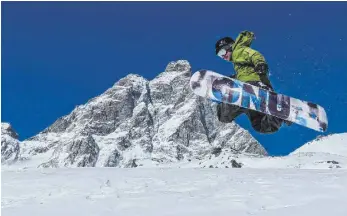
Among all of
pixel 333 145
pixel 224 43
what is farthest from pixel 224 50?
pixel 333 145

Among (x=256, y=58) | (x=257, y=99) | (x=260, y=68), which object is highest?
(x=256, y=58)

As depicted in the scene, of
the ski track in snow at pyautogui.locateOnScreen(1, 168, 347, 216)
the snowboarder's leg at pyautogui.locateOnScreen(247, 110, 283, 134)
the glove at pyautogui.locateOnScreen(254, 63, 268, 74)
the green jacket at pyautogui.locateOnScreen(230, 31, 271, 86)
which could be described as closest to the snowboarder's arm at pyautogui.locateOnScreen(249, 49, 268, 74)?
the glove at pyautogui.locateOnScreen(254, 63, 268, 74)

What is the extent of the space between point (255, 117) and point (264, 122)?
0.93 feet

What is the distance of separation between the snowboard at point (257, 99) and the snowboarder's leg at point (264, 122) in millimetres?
134

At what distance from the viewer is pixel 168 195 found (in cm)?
1397

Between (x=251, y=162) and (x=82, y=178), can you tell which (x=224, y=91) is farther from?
(x=251, y=162)

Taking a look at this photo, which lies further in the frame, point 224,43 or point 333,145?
point 333,145

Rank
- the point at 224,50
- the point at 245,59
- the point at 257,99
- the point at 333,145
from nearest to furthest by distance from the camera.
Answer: the point at 245,59
the point at 257,99
the point at 224,50
the point at 333,145

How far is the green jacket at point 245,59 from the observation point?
37.3ft

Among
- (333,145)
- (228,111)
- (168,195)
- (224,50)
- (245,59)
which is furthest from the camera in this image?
(333,145)

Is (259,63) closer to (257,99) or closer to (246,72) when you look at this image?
(246,72)

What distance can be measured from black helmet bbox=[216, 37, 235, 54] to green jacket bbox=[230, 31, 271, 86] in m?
0.12

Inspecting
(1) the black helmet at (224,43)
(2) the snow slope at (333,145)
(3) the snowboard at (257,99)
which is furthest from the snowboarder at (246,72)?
(2) the snow slope at (333,145)

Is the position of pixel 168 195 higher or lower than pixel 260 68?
lower
